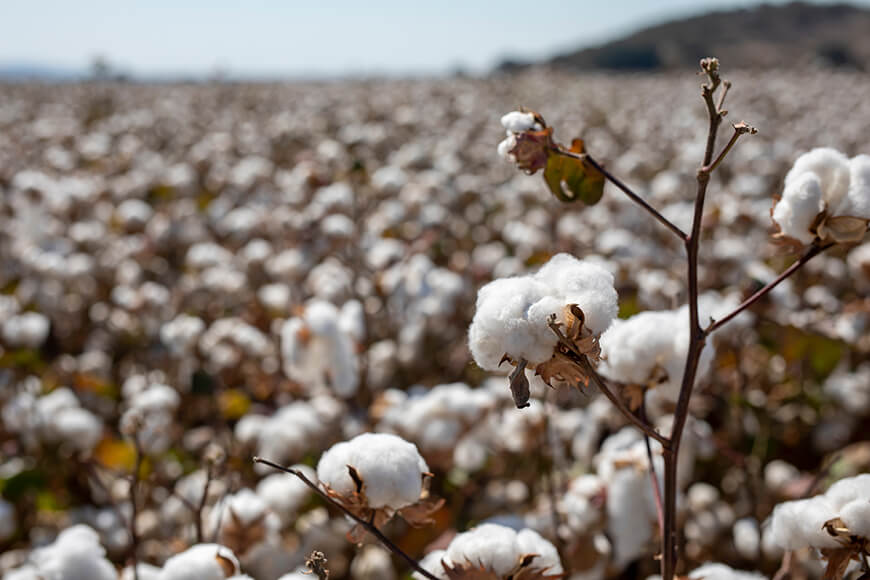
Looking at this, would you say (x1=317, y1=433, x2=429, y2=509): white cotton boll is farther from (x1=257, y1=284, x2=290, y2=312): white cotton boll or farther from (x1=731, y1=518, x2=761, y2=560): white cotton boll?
(x1=257, y1=284, x2=290, y2=312): white cotton boll

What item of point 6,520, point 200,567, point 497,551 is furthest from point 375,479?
point 6,520

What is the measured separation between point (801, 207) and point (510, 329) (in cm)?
A: 31

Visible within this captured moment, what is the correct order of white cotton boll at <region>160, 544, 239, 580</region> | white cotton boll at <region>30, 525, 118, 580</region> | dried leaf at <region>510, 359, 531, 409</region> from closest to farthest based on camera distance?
dried leaf at <region>510, 359, 531, 409</region>, white cotton boll at <region>160, 544, 239, 580</region>, white cotton boll at <region>30, 525, 118, 580</region>

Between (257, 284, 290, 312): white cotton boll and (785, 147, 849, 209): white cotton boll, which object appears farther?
(257, 284, 290, 312): white cotton boll

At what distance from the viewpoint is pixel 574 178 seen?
2.58 feet

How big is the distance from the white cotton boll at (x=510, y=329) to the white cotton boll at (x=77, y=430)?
145cm

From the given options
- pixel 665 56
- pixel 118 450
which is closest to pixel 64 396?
pixel 118 450

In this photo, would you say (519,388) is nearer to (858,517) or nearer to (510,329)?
(510,329)

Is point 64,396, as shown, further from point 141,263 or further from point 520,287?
point 520,287

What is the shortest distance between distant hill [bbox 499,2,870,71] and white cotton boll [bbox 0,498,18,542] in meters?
17.2

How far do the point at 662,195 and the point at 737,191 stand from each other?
0.40 metres

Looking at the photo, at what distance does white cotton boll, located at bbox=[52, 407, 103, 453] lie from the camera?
1.80 meters

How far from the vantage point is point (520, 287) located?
0.62m

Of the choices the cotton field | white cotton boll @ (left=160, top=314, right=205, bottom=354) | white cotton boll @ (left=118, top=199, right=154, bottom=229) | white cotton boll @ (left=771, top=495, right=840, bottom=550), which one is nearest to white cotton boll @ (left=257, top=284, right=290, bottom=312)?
the cotton field
